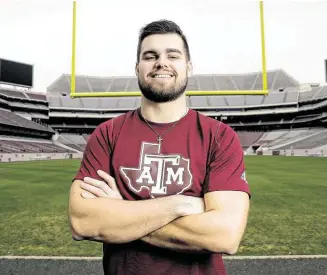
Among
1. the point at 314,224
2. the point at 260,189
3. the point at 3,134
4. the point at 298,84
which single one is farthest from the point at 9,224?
the point at 298,84

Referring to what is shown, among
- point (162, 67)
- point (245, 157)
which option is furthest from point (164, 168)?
point (245, 157)

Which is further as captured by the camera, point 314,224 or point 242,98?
point 242,98

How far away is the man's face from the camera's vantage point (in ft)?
5.99

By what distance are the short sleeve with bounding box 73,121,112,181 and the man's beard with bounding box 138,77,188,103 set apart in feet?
1.11

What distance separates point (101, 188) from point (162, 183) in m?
0.36

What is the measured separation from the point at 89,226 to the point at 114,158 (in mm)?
409

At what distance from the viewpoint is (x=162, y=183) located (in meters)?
1.76

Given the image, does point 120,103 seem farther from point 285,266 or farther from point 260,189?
point 285,266

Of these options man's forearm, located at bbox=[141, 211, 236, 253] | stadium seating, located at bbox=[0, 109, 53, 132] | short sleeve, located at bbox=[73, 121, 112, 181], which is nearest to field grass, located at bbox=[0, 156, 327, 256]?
short sleeve, located at bbox=[73, 121, 112, 181]

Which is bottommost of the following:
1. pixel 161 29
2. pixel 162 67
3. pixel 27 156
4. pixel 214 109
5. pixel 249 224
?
pixel 249 224

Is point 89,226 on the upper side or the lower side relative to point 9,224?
upper

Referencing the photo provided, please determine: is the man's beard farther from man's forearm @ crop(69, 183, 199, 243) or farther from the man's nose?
man's forearm @ crop(69, 183, 199, 243)

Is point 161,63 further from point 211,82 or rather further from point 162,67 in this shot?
Answer: point 211,82

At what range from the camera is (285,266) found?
4.22m
